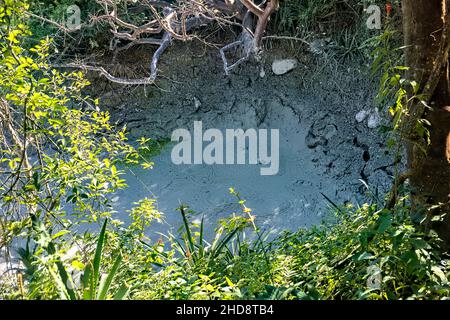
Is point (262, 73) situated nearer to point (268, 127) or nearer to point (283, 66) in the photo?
point (283, 66)

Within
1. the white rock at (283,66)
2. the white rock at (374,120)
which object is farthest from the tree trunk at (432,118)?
the white rock at (283,66)

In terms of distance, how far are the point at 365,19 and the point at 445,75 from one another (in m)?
3.35

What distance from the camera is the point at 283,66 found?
5.89m

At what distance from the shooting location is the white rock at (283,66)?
19.3 ft

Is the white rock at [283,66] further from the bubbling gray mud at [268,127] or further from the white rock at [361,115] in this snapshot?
the white rock at [361,115]

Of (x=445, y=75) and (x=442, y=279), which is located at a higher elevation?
(x=445, y=75)

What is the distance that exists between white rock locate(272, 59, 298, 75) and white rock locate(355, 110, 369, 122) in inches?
32.4

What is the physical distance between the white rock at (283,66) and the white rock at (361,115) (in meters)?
0.82

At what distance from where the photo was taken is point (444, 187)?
2180mm

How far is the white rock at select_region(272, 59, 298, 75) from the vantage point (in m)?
5.88

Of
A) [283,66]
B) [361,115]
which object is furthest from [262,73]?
[361,115]
